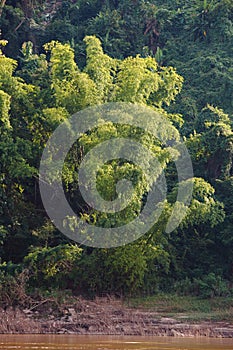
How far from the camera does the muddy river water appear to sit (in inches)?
519

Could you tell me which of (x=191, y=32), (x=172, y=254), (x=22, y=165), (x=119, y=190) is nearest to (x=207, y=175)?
(x=172, y=254)

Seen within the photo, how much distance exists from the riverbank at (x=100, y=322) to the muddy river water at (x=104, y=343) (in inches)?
29.8

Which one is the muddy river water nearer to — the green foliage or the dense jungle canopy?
the dense jungle canopy

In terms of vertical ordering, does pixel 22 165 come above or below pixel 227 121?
below

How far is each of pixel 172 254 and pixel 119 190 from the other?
312 centimetres

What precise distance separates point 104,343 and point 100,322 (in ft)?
9.43

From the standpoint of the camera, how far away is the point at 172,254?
22.2 m

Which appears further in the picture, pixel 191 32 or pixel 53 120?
pixel 191 32

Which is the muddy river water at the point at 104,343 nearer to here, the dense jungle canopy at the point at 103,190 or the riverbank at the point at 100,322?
the riverbank at the point at 100,322

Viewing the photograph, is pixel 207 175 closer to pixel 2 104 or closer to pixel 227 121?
pixel 227 121

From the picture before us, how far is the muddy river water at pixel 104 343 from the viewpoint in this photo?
13.2 meters

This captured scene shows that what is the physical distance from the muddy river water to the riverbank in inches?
29.8

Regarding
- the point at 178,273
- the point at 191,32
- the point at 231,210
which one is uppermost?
the point at 191,32

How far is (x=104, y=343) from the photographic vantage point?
46.4ft
